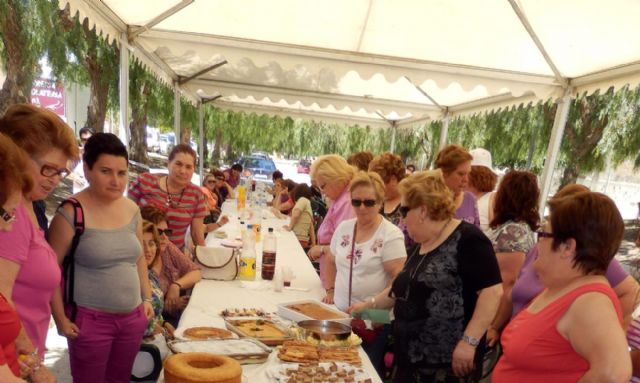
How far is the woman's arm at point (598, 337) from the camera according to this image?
1277 millimetres

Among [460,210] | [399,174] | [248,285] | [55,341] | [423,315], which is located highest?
[399,174]


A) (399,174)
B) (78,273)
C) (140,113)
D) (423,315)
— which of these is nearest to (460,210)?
(399,174)

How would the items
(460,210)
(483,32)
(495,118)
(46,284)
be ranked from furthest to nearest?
(495,118) → (483,32) → (460,210) → (46,284)

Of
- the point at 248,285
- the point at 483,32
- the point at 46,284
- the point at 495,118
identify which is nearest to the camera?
the point at 46,284

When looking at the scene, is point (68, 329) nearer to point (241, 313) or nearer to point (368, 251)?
point (241, 313)

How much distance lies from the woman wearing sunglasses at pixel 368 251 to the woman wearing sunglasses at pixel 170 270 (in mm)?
982

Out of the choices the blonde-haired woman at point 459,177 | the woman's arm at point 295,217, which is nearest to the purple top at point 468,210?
the blonde-haired woman at point 459,177

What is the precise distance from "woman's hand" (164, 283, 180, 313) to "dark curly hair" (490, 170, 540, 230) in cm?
196

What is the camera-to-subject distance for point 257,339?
6.36 ft

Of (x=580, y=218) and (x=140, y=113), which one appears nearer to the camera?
(x=580, y=218)

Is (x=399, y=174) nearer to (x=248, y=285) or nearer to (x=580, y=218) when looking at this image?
(x=248, y=285)

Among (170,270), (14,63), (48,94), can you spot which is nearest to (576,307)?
(170,270)

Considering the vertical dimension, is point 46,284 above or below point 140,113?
below

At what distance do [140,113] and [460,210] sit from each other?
7471 millimetres
